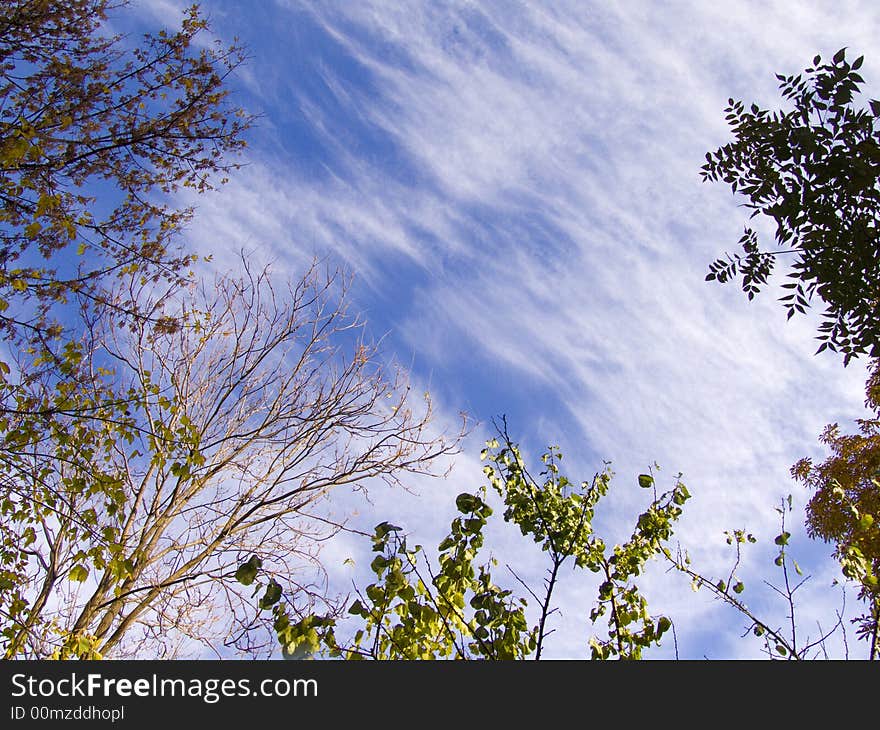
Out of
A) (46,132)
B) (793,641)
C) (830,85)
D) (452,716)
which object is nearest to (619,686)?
(452,716)

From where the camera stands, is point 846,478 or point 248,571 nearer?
point 248,571

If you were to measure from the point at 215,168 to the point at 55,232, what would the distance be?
1.72m

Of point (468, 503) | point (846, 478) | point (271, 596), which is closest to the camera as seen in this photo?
point (271, 596)

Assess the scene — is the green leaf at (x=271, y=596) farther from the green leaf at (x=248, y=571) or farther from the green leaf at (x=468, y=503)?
the green leaf at (x=468, y=503)

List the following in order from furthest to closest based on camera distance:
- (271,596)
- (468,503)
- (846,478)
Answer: (846,478), (468,503), (271,596)

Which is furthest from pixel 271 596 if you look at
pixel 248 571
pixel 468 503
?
pixel 468 503

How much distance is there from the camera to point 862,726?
81.3 inches

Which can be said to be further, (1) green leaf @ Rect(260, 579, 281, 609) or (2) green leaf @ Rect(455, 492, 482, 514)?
(2) green leaf @ Rect(455, 492, 482, 514)

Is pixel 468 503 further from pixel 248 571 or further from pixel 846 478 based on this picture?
pixel 846 478

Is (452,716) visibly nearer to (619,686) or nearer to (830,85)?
(619,686)

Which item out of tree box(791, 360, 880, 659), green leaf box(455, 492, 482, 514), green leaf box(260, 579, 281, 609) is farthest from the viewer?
tree box(791, 360, 880, 659)

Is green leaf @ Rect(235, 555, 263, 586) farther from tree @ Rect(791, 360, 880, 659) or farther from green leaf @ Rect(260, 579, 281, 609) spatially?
tree @ Rect(791, 360, 880, 659)

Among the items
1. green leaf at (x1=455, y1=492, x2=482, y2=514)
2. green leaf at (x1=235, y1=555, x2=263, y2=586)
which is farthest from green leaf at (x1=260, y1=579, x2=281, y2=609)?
green leaf at (x1=455, y1=492, x2=482, y2=514)

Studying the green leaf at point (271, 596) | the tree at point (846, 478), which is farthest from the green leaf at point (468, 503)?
the tree at point (846, 478)
